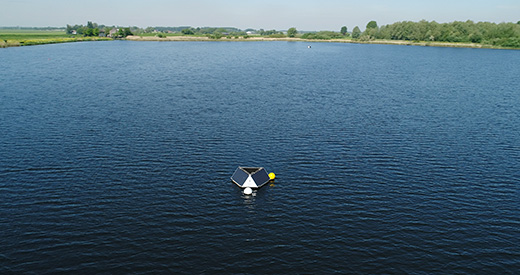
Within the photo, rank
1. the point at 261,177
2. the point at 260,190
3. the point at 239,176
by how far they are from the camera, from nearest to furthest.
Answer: the point at 260,190, the point at 261,177, the point at 239,176

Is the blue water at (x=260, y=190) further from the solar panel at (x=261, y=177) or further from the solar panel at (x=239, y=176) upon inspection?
the solar panel at (x=261, y=177)

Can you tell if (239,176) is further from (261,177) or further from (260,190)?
(260,190)

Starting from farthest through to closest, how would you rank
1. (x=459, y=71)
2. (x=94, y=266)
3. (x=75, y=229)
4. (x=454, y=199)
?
(x=459, y=71)
(x=454, y=199)
(x=75, y=229)
(x=94, y=266)

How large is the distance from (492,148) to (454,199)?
99.7 ft

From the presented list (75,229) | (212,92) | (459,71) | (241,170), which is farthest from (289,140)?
(459,71)

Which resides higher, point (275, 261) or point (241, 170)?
point (241, 170)

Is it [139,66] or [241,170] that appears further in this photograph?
[139,66]

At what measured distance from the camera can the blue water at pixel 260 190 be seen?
41.7 metres

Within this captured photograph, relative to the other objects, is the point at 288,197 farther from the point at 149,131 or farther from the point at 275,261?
the point at 149,131

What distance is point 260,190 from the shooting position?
57531 millimetres

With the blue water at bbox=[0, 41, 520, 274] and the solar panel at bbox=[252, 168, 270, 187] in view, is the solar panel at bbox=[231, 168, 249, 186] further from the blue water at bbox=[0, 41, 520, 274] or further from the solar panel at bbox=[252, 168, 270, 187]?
the solar panel at bbox=[252, 168, 270, 187]

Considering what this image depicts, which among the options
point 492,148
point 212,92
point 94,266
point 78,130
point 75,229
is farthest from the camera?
point 212,92

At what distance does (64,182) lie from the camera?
57562 mm

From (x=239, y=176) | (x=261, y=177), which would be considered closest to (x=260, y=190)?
(x=261, y=177)
